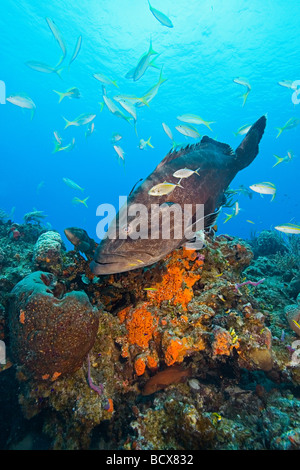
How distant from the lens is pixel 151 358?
3.40m

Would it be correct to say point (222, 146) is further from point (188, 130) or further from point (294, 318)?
point (294, 318)

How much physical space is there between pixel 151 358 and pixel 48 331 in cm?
162

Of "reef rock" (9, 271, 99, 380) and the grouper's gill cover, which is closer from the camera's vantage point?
"reef rock" (9, 271, 99, 380)

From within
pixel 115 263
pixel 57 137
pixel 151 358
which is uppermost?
pixel 57 137

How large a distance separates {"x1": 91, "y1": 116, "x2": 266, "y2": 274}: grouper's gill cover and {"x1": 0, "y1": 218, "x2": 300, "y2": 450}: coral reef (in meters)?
0.58

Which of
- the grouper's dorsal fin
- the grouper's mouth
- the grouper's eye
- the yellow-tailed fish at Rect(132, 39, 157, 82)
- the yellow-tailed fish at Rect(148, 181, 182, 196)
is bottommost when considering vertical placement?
the grouper's mouth

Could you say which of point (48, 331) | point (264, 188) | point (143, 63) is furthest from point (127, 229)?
point (143, 63)

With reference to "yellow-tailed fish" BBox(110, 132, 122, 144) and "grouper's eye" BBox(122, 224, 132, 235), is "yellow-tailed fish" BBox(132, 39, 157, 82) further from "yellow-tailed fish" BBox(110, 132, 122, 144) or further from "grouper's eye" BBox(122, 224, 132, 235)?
"grouper's eye" BBox(122, 224, 132, 235)

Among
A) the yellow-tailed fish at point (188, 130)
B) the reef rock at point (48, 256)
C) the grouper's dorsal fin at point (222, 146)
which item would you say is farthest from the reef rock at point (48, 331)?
the yellow-tailed fish at point (188, 130)

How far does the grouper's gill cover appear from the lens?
3.13m

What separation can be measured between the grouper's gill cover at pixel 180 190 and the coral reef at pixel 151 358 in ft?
1.89

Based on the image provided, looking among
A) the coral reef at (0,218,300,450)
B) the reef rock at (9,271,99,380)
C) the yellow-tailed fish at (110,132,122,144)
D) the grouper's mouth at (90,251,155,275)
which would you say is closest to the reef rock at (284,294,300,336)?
the coral reef at (0,218,300,450)

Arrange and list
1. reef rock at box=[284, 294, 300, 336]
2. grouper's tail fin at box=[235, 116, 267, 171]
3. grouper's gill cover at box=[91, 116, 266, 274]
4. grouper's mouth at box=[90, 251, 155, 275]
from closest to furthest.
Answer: grouper's mouth at box=[90, 251, 155, 275] < grouper's gill cover at box=[91, 116, 266, 274] < reef rock at box=[284, 294, 300, 336] < grouper's tail fin at box=[235, 116, 267, 171]

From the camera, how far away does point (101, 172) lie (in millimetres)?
111875
